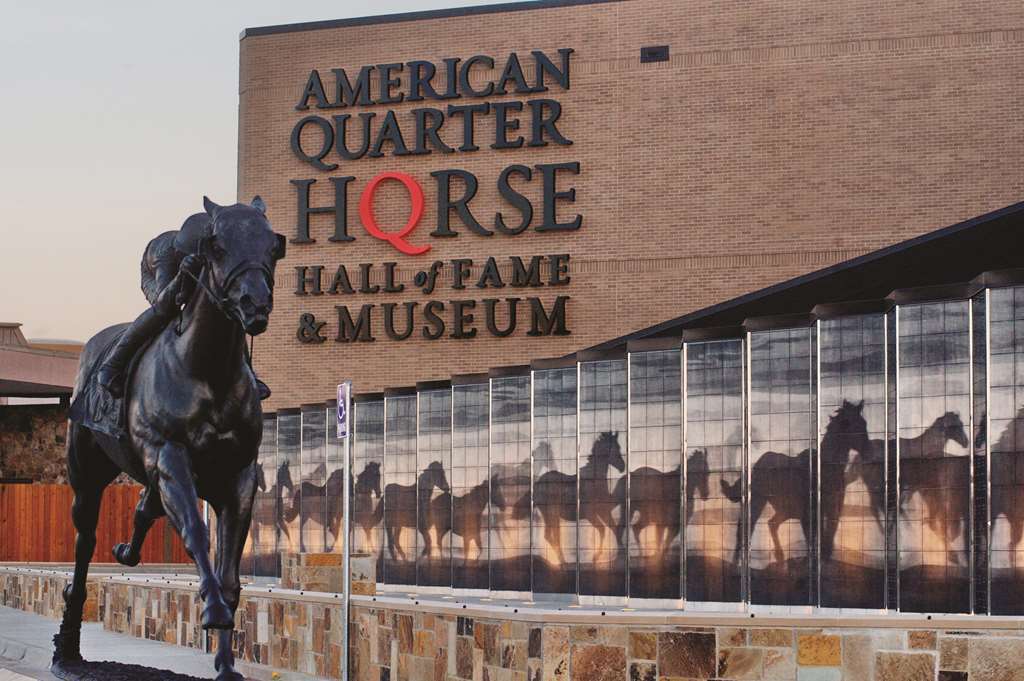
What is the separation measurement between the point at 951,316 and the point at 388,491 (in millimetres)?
15139

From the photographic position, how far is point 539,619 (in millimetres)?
15156

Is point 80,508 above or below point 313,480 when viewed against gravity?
below

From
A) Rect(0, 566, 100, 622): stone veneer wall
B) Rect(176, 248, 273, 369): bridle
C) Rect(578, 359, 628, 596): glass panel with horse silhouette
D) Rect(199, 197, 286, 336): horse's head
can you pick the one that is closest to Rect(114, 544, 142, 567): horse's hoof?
Rect(176, 248, 273, 369): bridle

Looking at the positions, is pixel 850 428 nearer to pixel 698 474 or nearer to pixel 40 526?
pixel 698 474

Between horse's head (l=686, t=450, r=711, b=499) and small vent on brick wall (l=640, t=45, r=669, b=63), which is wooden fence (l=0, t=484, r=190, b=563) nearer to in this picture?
small vent on brick wall (l=640, t=45, r=669, b=63)

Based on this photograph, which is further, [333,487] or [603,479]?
[333,487]

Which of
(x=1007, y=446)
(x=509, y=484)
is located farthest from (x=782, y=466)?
(x=509, y=484)

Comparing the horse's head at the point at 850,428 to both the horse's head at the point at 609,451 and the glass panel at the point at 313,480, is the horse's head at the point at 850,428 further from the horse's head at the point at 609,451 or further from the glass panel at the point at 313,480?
the glass panel at the point at 313,480

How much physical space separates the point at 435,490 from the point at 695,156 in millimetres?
16137

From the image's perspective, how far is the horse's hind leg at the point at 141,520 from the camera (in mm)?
11978

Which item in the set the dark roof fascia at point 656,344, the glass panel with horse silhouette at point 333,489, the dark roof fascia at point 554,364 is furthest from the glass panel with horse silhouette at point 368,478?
the dark roof fascia at point 656,344

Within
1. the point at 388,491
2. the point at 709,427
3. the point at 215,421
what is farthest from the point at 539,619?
the point at 388,491

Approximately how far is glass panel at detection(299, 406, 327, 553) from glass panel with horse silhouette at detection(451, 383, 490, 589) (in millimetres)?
6162

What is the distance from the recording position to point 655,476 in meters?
23.0
